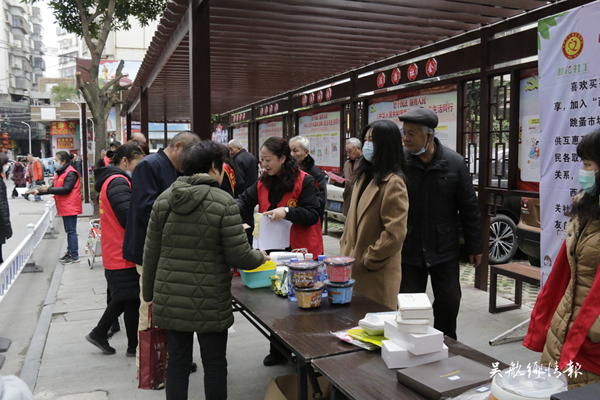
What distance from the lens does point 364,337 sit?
2287 mm

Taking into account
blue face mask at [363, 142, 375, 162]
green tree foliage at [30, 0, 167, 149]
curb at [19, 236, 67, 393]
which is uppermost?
green tree foliage at [30, 0, 167, 149]

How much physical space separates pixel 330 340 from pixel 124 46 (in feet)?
172

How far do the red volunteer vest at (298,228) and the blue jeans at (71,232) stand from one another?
527 cm

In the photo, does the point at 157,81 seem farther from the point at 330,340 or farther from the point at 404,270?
the point at 330,340

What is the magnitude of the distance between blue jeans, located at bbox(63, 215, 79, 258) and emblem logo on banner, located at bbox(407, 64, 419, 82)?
5.78m

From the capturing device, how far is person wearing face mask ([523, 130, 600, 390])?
6.84ft

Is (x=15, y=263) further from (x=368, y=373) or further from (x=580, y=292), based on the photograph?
(x=580, y=292)

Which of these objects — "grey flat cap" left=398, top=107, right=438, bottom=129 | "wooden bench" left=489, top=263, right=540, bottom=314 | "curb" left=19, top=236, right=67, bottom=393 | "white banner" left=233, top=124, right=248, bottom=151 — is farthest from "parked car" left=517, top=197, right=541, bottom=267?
"white banner" left=233, top=124, right=248, bottom=151

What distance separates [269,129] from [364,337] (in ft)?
39.4

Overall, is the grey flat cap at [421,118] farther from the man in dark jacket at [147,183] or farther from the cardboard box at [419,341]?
the cardboard box at [419,341]

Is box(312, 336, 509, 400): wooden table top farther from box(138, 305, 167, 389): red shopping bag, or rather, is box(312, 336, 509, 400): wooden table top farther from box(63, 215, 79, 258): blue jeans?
box(63, 215, 79, 258): blue jeans

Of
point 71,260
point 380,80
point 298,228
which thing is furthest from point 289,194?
point 71,260

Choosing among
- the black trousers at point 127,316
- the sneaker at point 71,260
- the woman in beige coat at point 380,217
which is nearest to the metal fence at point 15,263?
the sneaker at point 71,260

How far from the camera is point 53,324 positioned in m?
5.45
